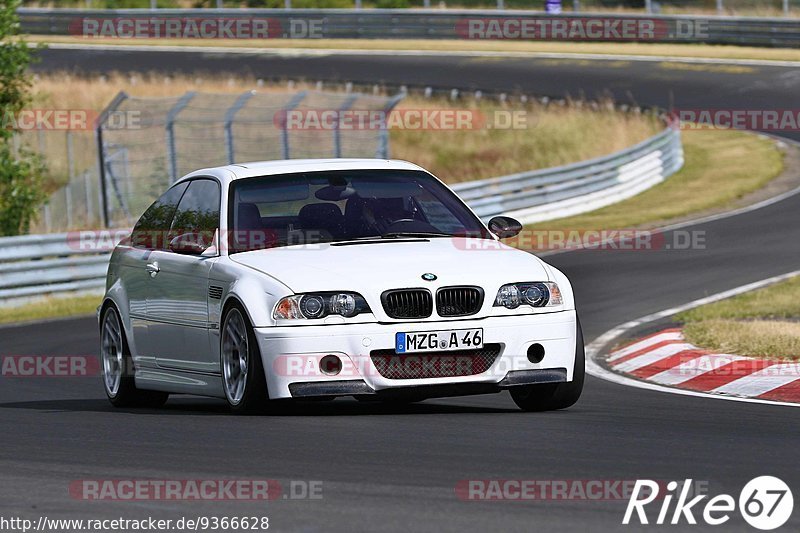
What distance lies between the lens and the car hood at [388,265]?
860cm

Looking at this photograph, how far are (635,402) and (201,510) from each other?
439 centimetres

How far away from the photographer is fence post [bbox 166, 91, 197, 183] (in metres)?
25.2

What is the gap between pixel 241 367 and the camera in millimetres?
8867

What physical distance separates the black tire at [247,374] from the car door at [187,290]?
19 cm

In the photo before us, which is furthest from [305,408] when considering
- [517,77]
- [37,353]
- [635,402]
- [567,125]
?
[517,77]

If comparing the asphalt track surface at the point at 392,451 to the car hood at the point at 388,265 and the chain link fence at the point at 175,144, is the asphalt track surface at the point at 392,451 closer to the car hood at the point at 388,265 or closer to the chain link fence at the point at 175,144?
the car hood at the point at 388,265

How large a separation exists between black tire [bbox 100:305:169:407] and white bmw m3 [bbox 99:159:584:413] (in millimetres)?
129

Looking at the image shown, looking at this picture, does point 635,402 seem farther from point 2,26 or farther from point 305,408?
point 2,26

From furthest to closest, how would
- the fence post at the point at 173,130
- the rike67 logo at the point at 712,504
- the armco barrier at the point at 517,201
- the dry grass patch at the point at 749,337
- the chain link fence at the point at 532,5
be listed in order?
the chain link fence at the point at 532,5
the fence post at the point at 173,130
the armco barrier at the point at 517,201
the dry grass patch at the point at 749,337
the rike67 logo at the point at 712,504

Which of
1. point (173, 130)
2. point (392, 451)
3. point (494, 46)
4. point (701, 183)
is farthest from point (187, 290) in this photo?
point (494, 46)

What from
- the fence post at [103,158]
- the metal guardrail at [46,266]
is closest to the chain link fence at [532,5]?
the fence post at [103,158]

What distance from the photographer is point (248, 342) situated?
8.69m

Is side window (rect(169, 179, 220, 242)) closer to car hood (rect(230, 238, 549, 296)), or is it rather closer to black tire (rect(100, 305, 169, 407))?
car hood (rect(230, 238, 549, 296))

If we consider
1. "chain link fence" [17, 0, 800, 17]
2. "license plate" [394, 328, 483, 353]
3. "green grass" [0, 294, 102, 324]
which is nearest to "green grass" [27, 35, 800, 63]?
"chain link fence" [17, 0, 800, 17]
